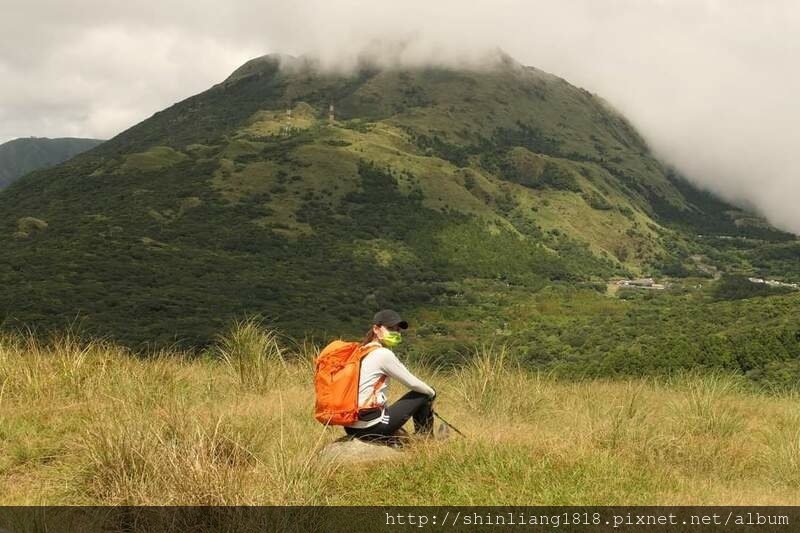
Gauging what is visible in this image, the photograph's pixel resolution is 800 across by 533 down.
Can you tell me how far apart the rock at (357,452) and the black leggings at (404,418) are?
0.20 metres

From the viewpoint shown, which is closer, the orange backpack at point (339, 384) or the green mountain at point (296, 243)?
the orange backpack at point (339, 384)

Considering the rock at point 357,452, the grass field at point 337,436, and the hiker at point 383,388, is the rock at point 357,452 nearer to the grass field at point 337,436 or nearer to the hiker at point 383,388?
the grass field at point 337,436

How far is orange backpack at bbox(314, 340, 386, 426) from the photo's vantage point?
241 inches

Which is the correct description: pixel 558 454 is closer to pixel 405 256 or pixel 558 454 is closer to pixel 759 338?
pixel 759 338

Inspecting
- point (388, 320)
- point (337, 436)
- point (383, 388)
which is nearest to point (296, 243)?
point (337, 436)

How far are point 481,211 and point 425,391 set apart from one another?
16711 centimetres

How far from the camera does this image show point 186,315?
78.4m

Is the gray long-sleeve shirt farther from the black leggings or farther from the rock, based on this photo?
the rock

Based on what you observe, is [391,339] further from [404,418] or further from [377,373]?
[404,418]

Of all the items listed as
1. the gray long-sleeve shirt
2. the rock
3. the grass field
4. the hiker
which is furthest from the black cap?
the grass field

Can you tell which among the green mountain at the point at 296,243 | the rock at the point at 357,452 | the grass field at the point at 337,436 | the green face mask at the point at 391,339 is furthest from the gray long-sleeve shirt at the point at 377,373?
the green mountain at the point at 296,243

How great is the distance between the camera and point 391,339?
637 cm

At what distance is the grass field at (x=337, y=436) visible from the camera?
4.88 metres

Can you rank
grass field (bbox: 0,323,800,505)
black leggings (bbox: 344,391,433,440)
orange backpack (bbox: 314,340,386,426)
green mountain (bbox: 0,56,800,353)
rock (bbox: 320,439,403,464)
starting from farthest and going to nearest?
green mountain (bbox: 0,56,800,353), black leggings (bbox: 344,391,433,440), orange backpack (bbox: 314,340,386,426), rock (bbox: 320,439,403,464), grass field (bbox: 0,323,800,505)
